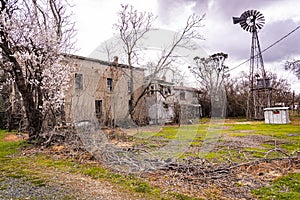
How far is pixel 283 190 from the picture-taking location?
304 cm

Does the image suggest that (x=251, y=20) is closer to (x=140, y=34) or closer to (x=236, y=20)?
(x=236, y=20)

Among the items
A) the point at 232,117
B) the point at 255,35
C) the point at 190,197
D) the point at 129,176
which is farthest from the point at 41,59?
the point at 232,117

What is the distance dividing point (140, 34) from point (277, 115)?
32.7 ft

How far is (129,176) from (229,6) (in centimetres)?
993

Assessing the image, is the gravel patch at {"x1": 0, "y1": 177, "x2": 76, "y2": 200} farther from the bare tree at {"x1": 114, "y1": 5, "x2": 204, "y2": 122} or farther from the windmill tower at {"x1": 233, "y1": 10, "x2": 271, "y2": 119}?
the windmill tower at {"x1": 233, "y1": 10, "x2": 271, "y2": 119}

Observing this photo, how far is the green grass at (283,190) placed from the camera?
283cm

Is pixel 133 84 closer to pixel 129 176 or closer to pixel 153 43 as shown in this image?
pixel 153 43

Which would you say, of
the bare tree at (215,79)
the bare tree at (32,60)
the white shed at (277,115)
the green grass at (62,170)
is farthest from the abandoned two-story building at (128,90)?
the green grass at (62,170)

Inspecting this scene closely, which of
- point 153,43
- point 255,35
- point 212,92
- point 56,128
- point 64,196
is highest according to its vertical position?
point 255,35

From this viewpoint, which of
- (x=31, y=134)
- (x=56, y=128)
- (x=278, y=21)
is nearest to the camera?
(x=56, y=128)

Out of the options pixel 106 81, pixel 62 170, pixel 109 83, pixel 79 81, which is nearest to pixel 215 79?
pixel 109 83

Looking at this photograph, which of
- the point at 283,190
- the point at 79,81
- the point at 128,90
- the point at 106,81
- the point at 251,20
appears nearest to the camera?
the point at 283,190

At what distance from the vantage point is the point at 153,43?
14469 mm

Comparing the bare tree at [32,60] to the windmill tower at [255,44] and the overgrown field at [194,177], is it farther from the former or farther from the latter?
A: the windmill tower at [255,44]
